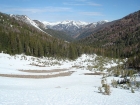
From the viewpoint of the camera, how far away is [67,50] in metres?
104

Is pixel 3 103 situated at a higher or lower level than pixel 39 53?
lower

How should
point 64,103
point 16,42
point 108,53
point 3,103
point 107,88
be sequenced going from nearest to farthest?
point 3,103 < point 64,103 < point 107,88 < point 16,42 < point 108,53

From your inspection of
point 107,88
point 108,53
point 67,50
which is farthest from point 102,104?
point 108,53

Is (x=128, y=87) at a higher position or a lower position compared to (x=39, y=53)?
lower

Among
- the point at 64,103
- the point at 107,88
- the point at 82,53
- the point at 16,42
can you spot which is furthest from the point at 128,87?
the point at 82,53

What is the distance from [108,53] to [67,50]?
1848 inches

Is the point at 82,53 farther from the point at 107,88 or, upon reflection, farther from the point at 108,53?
the point at 107,88

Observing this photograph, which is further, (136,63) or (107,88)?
(136,63)

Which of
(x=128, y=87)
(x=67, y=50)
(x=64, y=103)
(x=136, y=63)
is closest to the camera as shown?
(x=64, y=103)

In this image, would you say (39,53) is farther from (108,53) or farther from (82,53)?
(108,53)

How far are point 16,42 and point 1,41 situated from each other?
6.57 meters

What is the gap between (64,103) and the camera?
15.5 meters

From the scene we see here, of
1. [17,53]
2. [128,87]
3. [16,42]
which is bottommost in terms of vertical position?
[128,87]

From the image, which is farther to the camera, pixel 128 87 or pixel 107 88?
pixel 128 87
